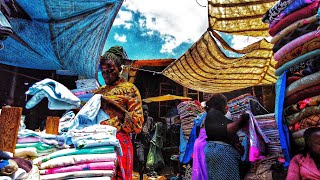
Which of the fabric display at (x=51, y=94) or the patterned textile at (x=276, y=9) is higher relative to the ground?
the patterned textile at (x=276, y=9)

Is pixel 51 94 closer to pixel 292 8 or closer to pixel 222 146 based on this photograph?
pixel 292 8

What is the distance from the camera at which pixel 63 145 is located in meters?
1.77

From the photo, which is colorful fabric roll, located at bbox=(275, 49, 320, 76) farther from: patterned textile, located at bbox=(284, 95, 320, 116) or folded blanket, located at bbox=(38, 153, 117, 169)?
folded blanket, located at bbox=(38, 153, 117, 169)

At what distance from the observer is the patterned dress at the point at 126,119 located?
2.13 meters

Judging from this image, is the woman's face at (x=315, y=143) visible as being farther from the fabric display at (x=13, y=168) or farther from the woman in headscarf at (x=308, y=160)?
the fabric display at (x=13, y=168)

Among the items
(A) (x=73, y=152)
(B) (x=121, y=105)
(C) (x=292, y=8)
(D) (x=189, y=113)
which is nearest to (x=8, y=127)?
(A) (x=73, y=152)

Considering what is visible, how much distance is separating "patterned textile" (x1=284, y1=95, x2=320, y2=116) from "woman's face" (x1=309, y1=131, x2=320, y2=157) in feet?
0.71

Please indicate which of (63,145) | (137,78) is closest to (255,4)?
(63,145)

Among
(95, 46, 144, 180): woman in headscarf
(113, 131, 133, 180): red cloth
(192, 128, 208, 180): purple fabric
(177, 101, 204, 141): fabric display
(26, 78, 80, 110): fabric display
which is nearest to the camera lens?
(26, 78, 80, 110): fabric display

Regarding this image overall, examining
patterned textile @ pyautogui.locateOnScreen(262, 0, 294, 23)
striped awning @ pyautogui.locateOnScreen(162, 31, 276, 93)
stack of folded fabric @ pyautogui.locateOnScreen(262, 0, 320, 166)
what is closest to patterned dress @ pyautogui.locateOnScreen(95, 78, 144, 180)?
stack of folded fabric @ pyautogui.locateOnScreen(262, 0, 320, 166)

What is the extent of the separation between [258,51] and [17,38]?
16.5 ft

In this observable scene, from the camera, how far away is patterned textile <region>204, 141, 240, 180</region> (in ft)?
10.3

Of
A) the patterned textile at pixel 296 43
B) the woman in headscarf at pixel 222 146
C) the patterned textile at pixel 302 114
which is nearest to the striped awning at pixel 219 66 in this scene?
the woman in headscarf at pixel 222 146

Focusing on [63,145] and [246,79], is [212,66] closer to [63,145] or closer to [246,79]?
[246,79]
